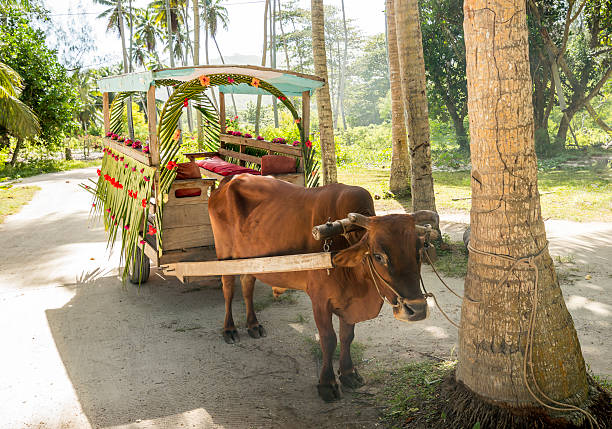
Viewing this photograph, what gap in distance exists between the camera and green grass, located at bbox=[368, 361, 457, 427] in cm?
351

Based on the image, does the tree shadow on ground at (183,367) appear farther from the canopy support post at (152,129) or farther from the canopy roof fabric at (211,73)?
the canopy roof fabric at (211,73)

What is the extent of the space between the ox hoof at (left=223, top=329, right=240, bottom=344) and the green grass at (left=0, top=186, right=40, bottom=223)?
842 cm

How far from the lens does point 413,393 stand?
3842 mm

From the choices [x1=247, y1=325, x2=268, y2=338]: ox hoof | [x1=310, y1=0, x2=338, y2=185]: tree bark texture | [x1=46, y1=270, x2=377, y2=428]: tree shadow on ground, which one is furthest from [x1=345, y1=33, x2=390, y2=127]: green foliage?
[x1=247, y1=325, x2=268, y2=338]: ox hoof

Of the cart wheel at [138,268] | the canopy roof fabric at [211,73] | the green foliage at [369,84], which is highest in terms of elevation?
the green foliage at [369,84]

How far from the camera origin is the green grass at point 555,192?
10.2 meters

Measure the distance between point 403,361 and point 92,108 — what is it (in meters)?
42.8

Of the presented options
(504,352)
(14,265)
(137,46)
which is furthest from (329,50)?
(504,352)

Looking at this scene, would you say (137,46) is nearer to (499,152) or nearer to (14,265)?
(14,265)

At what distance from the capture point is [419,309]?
3279 millimetres

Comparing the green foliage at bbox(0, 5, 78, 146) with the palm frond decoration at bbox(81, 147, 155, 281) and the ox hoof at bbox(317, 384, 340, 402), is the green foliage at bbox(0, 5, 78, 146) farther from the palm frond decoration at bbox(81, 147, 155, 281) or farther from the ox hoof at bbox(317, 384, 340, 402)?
the ox hoof at bbox(317, 384, 340, 402)

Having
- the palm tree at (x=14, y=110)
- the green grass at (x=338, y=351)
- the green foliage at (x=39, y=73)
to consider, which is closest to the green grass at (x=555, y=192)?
the green grass at (x=338, y=351)

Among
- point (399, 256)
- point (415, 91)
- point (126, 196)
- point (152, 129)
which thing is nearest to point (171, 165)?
point (152, 129)

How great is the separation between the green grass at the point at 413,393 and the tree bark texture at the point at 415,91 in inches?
155
